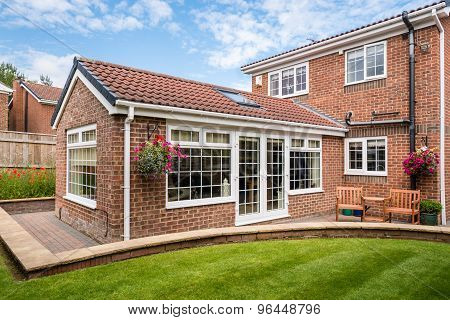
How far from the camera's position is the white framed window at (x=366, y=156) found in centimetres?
1010

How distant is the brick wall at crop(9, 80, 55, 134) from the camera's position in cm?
2381

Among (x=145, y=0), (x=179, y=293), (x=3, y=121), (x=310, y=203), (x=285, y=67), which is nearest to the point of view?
(x=179, y=293)

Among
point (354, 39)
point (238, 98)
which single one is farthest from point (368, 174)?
point (238, 98)

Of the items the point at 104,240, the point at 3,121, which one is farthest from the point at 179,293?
the point at 3,121

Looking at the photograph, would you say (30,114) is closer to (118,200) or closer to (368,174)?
(118,200)

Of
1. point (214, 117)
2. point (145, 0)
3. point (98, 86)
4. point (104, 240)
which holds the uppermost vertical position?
point (145, 0)

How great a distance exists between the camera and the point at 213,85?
32.7 feet

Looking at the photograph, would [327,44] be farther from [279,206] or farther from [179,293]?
[179,293]

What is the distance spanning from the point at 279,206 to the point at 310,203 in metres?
1.38

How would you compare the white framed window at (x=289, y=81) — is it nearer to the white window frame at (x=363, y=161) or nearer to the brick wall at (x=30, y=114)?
the white window frame at (x=363, y=161)

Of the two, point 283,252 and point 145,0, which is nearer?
point 283,252

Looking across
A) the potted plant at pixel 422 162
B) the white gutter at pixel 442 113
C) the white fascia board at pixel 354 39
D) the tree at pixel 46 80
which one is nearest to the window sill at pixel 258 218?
the potted plant at pixel 422 162

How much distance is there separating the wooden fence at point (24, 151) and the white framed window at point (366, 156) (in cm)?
1250

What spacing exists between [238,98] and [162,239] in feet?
19.2
